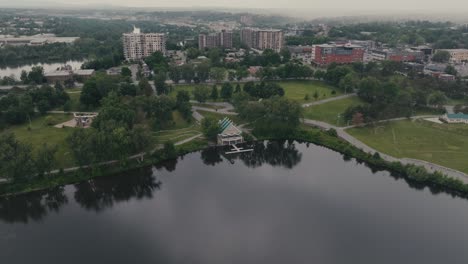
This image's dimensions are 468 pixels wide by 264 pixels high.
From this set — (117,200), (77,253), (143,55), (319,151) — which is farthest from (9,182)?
(143,55)

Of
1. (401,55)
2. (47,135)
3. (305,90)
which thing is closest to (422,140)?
(305,90)

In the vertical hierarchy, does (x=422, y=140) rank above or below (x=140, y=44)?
below

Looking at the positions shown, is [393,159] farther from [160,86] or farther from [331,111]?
[160,86]

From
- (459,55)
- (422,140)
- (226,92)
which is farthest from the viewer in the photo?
(459,55)

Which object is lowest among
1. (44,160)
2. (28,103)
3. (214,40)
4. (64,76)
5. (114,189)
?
(114,189)

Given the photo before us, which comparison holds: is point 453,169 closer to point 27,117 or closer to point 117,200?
point 117,200

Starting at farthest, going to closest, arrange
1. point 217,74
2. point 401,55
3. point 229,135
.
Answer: point 401,55
point 217,74
point 229,135
